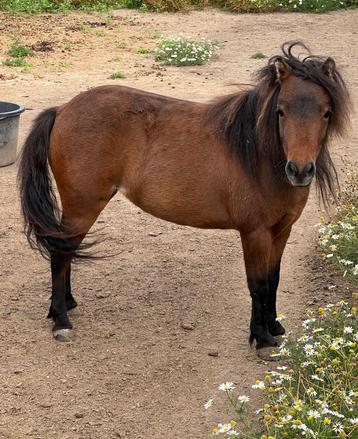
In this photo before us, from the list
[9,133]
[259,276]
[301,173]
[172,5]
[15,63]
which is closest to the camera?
[301,173]

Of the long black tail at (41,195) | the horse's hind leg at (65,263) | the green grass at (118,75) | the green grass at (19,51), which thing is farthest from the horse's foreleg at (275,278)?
the green grass at (19,51)

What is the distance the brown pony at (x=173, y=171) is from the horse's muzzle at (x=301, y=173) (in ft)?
1.16

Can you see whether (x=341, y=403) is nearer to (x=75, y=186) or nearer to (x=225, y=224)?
(x=225, y=224)

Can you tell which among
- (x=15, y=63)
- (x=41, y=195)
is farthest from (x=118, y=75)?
(x=41, y=195)

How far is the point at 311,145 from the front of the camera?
359cm

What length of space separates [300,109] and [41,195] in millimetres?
1685

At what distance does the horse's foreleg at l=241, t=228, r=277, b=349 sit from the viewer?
4.09 m

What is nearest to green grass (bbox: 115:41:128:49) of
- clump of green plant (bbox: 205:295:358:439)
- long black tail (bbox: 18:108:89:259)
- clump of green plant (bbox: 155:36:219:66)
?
clump of green plant (bbox: 155:36:219:66)

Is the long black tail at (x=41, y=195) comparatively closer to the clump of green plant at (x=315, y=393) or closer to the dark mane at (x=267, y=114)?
the dark mane at (x=267, y=114)

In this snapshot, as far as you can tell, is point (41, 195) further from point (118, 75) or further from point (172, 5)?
point (172, 5)

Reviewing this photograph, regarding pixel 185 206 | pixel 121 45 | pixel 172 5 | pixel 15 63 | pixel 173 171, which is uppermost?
pixel 173 171

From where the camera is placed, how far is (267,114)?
3.87 metres

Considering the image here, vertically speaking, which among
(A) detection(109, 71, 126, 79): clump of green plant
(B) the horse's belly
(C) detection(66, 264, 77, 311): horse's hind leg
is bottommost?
(C) detection(66, 264, 77, 311): horse's hind leg

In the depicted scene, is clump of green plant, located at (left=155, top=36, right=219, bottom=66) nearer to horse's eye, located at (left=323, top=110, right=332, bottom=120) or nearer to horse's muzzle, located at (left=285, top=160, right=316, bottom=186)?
horse's eye, located at (left=323, top=110, right=332, bottom=120)
